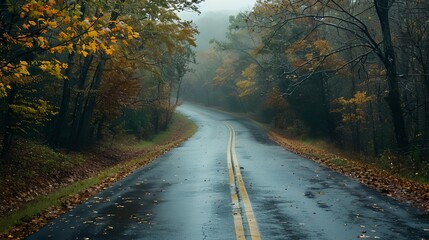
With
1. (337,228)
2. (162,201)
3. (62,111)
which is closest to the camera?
(337,228)

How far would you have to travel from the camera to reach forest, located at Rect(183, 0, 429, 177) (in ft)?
58.7

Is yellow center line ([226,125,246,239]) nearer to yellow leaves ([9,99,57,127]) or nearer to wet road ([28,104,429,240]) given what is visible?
wet road ([28,104,429,240])

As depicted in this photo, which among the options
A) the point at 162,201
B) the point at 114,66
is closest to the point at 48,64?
the point at 162,201

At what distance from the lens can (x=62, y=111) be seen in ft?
69.3

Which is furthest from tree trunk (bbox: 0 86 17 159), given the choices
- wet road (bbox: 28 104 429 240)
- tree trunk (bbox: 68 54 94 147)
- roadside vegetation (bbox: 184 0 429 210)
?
roadside vegetation (bbox: 184 0 429 210)

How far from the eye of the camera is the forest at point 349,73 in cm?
1791

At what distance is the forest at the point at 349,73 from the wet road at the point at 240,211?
549cm

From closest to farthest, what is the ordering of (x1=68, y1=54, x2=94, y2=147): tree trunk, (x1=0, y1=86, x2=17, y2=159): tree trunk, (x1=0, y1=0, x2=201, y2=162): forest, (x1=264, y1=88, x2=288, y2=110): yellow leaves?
(x1=0, y1=86, x2=17, y2=159): tree trunk → (x1=0, y1=0, x2=201, y2=162): forest → (x1=68, y1=54, x2=94, y2=147): tree trunk → (x1=264, y1=88, x2=288, y2=110): yellow leaves

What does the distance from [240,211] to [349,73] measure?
25180 mm

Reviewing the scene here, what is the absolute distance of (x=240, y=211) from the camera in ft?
29.7

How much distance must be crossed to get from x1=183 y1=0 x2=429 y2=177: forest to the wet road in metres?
5.49

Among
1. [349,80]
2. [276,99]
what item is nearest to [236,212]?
[349,80]

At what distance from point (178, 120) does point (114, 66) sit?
37.2 metres

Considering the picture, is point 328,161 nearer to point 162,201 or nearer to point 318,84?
point 162,201
